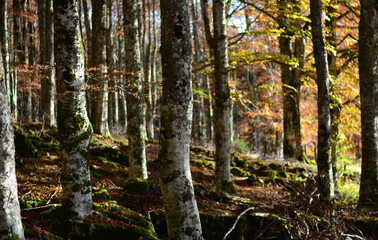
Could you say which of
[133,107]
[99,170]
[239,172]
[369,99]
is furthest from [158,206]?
[239,172]

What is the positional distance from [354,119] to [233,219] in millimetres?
9539

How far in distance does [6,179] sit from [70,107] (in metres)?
1.52

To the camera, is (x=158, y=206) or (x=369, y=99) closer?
(x=158, y=206)

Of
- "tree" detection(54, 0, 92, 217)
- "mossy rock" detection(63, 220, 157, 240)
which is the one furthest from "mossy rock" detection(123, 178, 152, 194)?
"tree" detection(54, 0, 92, 217)

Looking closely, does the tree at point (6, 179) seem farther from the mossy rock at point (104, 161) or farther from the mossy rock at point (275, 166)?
the mossy rock at point (275, 166)

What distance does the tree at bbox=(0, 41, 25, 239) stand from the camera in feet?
10.4

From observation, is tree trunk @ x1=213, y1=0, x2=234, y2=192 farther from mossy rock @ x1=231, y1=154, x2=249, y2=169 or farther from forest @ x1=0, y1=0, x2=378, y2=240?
mossy rock @ x1=231, y1=154, x2=249, y2=169

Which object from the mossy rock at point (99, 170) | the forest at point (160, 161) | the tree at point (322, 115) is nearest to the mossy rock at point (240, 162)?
the forest at point (160, 161)

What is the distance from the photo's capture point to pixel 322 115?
7035 mm

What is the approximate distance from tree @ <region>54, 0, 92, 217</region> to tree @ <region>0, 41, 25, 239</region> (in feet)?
3.84

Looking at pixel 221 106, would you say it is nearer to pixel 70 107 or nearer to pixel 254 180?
pixel 70 107

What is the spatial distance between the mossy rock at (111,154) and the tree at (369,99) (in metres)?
7.51

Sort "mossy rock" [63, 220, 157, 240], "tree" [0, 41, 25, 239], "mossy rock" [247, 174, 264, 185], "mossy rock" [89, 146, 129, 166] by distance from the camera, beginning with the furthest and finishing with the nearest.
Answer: "mossy rock" [247, 174, 264, 185] < "mossy rock" [89, 146, 129, 166] < "mossy rock" [63, 220, 157, 240] < "tree" [0, 41, 25, 239]

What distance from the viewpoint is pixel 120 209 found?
5.46 meters
